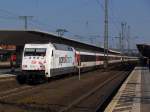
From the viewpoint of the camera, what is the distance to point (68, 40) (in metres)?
75.4

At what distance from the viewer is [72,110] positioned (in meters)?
19.7

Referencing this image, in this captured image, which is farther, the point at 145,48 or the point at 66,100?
the point at 145,48

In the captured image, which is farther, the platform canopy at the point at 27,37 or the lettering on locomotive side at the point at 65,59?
the platform canopy at the point at 27,37

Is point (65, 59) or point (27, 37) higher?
point (27, 37)

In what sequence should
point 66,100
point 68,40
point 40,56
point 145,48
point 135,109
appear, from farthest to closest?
1. point 145,48
2. point 68,40
3. point 40,56
4. point 66,100
5. point 135,109

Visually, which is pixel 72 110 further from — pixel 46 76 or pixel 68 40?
pixel 68 40

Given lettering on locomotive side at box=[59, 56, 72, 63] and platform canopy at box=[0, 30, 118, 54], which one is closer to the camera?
lettering on locomotive side at box=[59, 56, 72, 63]

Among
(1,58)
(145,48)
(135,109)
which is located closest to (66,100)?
(135,109)

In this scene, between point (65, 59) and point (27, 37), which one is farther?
point (27, 37)

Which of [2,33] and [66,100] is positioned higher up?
[2,33]

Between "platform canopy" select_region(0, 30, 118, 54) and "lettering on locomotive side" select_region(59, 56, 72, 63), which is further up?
"platform canopy" select_region(0, 30, 118, 54)

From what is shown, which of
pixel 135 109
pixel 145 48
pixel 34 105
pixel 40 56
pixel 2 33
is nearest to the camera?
pixel 135 109

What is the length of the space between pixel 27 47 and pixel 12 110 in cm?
1932

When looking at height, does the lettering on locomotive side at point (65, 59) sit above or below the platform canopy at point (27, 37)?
below
